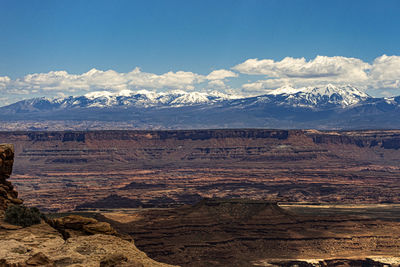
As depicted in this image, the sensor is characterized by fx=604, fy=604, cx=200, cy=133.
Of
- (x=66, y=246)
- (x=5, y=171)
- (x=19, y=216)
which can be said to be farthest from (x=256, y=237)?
(x=66, y=246)

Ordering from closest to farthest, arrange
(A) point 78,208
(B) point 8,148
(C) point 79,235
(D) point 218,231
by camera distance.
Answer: (C) point 79,235 → (B) point 8,148 → (D) point 218,231 → (A) point 78,208

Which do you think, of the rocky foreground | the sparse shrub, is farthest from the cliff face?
the sparse shrub

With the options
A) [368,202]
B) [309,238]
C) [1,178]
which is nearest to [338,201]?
[368,202]

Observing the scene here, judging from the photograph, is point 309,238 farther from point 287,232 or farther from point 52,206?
point 52,206

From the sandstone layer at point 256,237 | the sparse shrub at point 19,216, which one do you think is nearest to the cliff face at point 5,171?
the sparse shrub at point 19,216

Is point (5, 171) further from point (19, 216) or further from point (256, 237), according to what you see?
point (256, 237)

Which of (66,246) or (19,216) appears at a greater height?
(19,216)

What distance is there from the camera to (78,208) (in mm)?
164625

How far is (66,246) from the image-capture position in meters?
32.2

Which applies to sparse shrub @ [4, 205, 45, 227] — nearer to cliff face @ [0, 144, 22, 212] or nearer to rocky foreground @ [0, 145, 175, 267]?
rocky foreground @ [0, 145, 175, 267]

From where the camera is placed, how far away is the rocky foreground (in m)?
29.6

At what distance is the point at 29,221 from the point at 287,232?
233ft

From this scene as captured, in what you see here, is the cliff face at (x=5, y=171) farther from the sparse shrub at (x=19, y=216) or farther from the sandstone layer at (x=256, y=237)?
the sandstone layer at (x=256, y=237)

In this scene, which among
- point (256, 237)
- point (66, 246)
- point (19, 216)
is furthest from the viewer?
point (256, 237)
